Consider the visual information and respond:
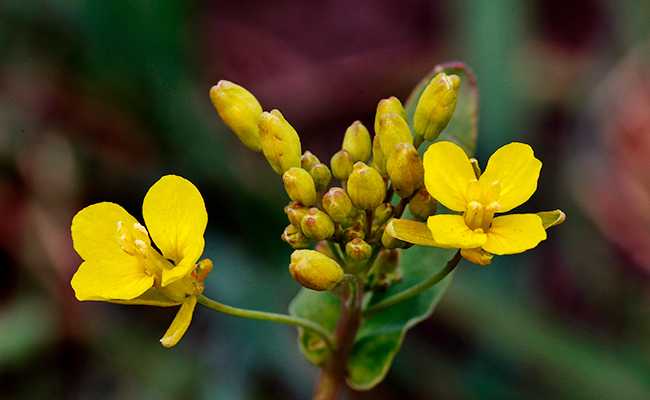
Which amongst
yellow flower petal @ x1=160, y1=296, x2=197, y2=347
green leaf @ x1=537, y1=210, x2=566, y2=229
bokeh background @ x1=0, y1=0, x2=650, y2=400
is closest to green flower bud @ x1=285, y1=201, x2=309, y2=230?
yellow flower petal @ x1=160, y1=296, x2=197, y2=347

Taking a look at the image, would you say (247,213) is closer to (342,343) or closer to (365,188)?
(342,343)

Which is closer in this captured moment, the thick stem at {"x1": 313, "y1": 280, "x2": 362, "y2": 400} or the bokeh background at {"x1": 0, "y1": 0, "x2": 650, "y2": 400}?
the thick stem at {"x1": 313, "y1": 280, "x2": 362, "y2": 400}

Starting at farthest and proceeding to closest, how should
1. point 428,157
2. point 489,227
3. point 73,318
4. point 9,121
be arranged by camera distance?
point 9,121, point 73,318, point 489,227, point 428,157

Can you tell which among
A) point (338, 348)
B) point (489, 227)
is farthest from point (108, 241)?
point (489, 227)

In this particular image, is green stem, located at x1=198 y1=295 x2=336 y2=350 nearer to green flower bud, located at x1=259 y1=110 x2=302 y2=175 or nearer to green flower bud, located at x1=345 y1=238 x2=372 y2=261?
green flower bud, located at x1=345 y1=238 x2=372 y2=261

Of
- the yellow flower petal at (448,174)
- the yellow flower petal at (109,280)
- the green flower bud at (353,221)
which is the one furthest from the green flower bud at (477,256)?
the yellow flower petal at (109,280)

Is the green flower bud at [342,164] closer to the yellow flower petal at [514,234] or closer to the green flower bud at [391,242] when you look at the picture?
the green flower bud at [391,242]

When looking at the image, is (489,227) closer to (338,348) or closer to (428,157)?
(428,157)
